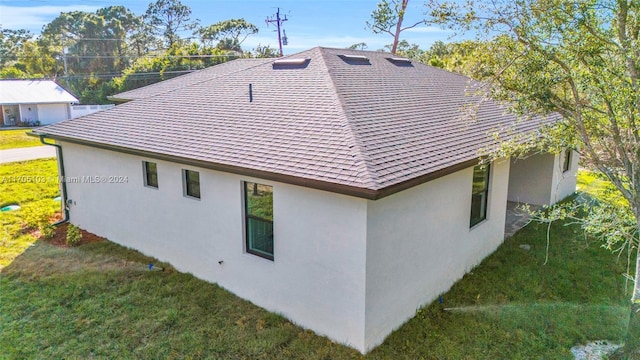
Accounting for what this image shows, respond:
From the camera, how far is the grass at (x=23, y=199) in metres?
10.2

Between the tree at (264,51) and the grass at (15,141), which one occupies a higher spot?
the tree at (264,51)

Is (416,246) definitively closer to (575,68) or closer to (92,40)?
(575,68)

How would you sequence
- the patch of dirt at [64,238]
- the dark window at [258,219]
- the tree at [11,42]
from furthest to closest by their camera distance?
the tree at [11,42] → the patch of dirt at [64,238] → the dark window at [258,219]

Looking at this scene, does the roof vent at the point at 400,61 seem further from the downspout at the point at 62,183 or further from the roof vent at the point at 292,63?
the downspout at the point at 62,183

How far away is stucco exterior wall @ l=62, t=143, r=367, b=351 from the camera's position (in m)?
5.86

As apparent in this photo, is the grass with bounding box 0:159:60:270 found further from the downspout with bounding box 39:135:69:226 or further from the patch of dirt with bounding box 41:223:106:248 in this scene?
the downspout with bounding box 39:135:69:226

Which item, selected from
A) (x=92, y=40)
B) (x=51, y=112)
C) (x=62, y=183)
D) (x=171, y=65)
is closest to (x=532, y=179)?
(x=62, y=183)

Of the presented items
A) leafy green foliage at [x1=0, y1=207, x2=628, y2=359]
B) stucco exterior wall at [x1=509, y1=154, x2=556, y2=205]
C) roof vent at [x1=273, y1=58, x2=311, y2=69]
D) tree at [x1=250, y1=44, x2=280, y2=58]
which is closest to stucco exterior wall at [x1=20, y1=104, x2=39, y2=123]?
tree at [x1=250, y1=44, x2=280, y2=58]

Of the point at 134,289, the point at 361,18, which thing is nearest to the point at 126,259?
the point at 134,289

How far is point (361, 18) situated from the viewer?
2269 centimetres

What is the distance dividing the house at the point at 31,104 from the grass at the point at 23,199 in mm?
18629

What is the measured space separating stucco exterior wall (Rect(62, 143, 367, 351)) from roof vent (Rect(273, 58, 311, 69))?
4.57m

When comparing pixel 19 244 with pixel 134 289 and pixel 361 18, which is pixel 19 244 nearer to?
pixel 134 289

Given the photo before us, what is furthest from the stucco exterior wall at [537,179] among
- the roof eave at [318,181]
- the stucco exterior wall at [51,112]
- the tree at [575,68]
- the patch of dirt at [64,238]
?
the stucco exterior wall at [51,112]
